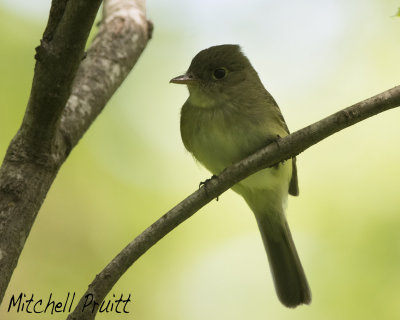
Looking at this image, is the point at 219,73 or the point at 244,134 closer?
the point at 244,134

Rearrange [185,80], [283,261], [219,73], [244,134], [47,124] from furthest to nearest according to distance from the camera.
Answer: [283,261] < [219,73] < [185,80] < [244,134] < [47,124]

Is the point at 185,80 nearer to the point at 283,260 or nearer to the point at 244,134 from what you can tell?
the point at 244,134

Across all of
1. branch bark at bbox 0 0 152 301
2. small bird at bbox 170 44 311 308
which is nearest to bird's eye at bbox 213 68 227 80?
small bird at bbox 170 44 311 308

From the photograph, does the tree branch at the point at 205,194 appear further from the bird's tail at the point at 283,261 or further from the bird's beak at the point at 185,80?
the bird's tail at the point at 283,261

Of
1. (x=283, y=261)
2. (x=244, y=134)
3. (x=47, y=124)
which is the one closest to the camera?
(x=47, y=124)

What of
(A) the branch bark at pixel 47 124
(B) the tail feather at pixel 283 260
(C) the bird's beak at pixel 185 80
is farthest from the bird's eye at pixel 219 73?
(B) the tail feather at pixel 283 260

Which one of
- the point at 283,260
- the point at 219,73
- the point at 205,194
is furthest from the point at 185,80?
the point at 205,194
